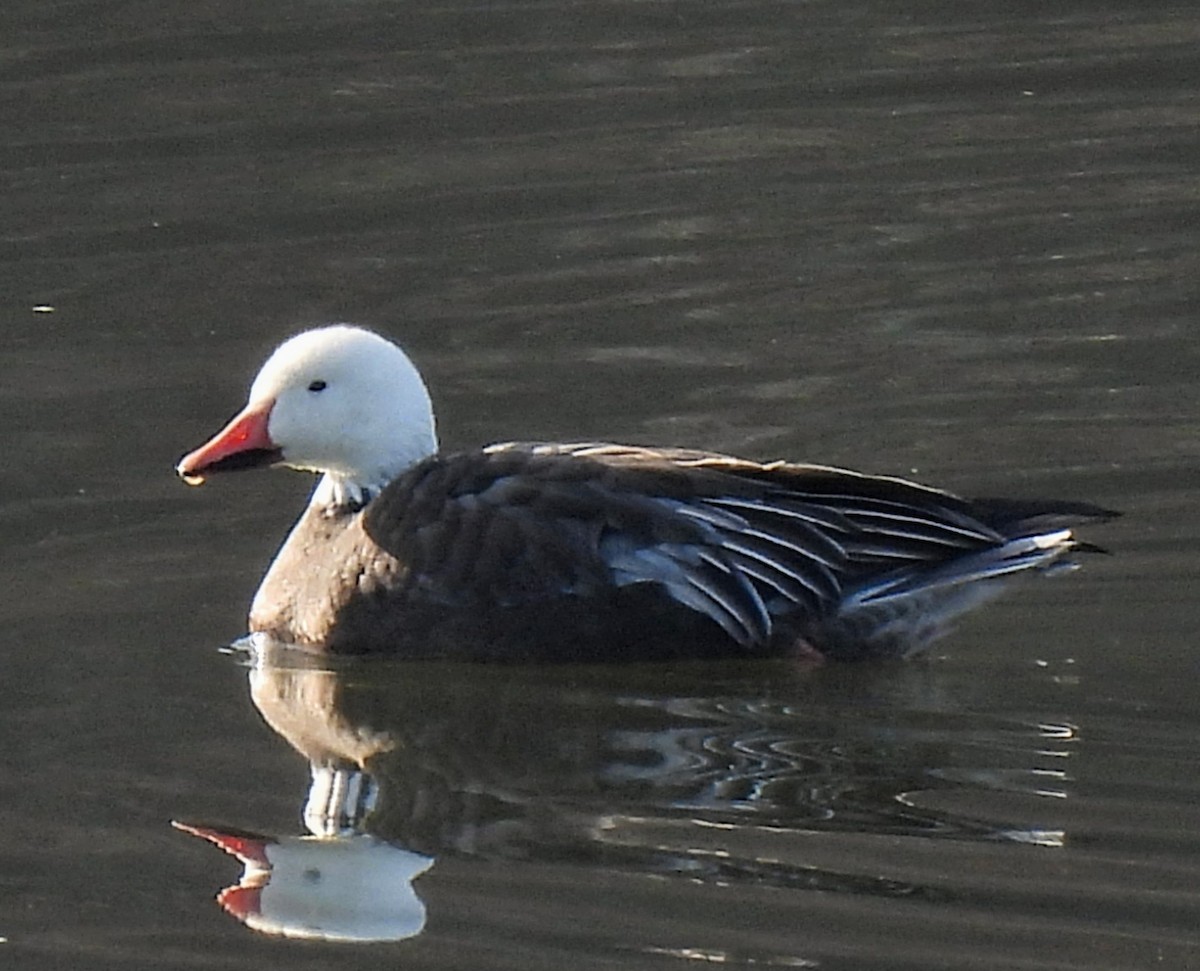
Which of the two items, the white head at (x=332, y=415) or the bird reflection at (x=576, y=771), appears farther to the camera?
the white head at (x=332, y=415)

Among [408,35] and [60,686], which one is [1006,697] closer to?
[60,686]

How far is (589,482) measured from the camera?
9.20 meters

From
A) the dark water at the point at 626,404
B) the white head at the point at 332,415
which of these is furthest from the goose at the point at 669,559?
the white head at the point at 332,415

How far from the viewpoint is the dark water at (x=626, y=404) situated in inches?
288

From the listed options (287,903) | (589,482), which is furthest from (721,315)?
(287,903)

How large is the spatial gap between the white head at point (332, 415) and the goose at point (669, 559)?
38 cm

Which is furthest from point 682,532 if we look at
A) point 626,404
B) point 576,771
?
point 626,404

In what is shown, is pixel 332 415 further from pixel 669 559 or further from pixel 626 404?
pixel 626 404

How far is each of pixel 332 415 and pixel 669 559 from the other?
1.18m

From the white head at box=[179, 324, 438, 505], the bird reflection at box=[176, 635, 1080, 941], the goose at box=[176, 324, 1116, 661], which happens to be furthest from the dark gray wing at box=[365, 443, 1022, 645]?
the white head at box=[179, 324, 438, 505]

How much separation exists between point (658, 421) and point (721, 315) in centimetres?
124

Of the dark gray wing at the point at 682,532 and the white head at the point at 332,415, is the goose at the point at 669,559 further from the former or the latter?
the white head at the point at 332,415

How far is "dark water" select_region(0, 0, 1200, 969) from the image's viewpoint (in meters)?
7.30

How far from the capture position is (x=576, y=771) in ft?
27.2
